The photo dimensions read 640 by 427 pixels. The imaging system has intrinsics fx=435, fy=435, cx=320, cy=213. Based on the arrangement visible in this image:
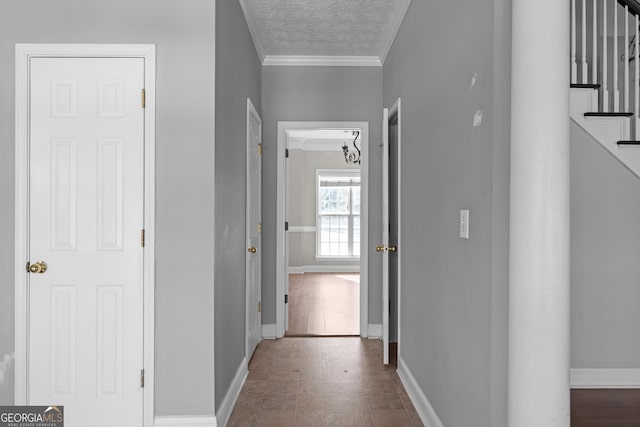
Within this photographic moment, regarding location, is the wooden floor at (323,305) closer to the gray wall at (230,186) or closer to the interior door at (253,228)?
the interior door at (253,228)

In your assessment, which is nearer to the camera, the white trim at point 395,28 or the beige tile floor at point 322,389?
the beige tile floor at point 322,389

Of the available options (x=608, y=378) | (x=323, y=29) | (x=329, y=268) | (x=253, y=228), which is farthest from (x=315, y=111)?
(x=329, y=268)

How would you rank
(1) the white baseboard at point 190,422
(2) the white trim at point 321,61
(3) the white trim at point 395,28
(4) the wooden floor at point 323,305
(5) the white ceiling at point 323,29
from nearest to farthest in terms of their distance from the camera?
(1) the white baseboard at point 190,422
(3) the white trim at point 395,28
(5) the white ceiling at point 323,29
(2) the white trim at point 321,61
(4) the wooden floor at point 323,305

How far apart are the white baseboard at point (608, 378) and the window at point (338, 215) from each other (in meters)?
6.23

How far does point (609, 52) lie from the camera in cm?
338

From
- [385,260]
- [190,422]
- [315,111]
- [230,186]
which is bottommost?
[190,422]

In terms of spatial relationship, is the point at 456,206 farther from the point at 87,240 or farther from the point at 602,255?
the point at 87,240

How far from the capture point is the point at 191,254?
2.37 meters

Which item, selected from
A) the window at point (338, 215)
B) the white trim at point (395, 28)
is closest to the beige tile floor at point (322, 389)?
the white trim at point (395, 28)

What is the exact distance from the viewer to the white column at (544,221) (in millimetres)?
1388

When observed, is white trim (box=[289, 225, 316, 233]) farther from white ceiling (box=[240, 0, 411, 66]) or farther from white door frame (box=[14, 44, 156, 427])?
white door frame (box=[14, 44, 156, 427])

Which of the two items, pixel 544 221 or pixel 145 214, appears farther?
pixel 145 214

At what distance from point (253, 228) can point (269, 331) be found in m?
1.17

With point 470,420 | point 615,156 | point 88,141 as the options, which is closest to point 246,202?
point 88,141
